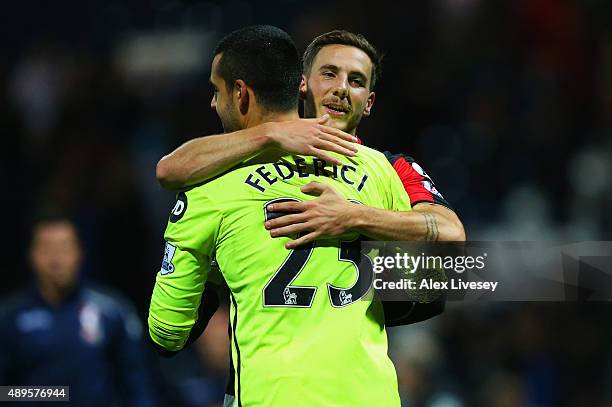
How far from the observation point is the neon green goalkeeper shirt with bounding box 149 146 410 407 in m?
3.36

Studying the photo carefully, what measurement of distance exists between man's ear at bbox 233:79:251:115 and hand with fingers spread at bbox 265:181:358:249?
36 cm

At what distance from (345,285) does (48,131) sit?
7.82 meters

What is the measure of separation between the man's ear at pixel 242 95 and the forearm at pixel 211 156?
9 cm

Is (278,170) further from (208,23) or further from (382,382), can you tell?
(208,23)

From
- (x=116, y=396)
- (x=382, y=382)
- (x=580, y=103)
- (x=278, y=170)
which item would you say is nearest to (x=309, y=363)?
(x=382, y=382)

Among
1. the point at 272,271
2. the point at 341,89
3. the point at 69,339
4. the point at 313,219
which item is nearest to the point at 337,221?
the point at 313,219

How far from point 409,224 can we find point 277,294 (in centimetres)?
54

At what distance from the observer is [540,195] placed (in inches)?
366

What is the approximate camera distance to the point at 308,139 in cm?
346

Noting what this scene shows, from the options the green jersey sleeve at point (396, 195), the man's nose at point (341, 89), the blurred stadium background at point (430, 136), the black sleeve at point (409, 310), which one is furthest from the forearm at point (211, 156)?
the blurred stadium background at point (430, 136)

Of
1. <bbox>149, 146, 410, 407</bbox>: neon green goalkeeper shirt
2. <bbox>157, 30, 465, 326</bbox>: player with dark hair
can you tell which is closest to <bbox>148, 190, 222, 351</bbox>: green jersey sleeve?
<bbox>149, 146, 410, 407</bbox>: neon green goalkeeper shirt

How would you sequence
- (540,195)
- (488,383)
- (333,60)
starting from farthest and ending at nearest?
(540,195) → (488,383) → (333,60)

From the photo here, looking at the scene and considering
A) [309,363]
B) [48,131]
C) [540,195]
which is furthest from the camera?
[48,131]

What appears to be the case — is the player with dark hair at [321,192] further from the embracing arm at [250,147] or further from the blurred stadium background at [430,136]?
the blurred stadium background at [430,136]
